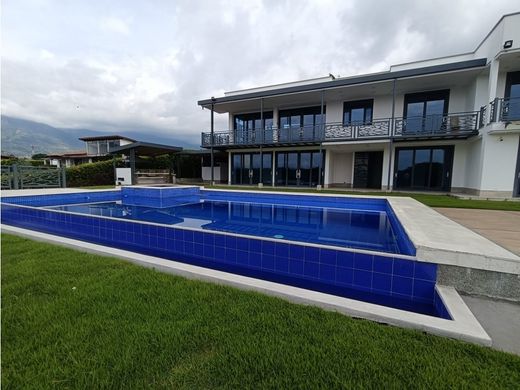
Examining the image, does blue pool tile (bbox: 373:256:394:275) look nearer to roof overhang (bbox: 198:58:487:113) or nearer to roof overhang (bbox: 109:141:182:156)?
roof overhang (bbox: 198:58:487:113)

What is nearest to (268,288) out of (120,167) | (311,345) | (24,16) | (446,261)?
(311,345)

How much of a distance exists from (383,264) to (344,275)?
18.7 inches

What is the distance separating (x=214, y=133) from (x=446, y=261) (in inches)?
654

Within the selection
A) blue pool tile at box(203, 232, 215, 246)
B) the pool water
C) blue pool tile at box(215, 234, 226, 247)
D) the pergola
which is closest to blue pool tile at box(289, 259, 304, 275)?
blue pool tile at box(215, 234, 226, 247)

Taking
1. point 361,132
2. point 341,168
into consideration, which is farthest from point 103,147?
point 361,132

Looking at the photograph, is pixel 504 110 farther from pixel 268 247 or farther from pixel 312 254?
pixel 268 247

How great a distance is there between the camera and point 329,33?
14250 mm

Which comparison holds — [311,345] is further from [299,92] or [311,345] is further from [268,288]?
[299,92]

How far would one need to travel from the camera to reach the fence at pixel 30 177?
13.6m

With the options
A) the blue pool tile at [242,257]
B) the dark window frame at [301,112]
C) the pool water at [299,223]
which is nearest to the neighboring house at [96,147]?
the dark window frame at [301,112]

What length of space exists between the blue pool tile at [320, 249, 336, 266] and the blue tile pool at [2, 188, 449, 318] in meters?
0.01

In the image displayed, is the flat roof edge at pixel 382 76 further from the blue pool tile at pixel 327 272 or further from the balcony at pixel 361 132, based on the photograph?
the blue pool tile at pixel 327 272

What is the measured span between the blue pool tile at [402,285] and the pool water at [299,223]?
1.34 metres

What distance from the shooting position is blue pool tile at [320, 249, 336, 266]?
10.7ft
